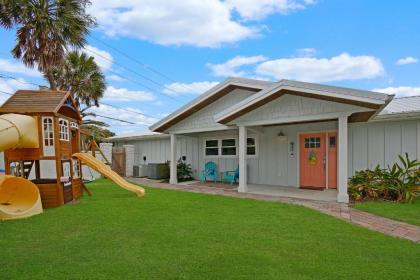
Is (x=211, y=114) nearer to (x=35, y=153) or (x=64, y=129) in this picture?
(x=64, y=129)

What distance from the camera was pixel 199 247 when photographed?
4.19 meters

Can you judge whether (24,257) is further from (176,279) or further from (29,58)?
(29,58)

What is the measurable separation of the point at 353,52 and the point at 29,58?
13850 mm

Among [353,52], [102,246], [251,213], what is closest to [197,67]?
[353,52]

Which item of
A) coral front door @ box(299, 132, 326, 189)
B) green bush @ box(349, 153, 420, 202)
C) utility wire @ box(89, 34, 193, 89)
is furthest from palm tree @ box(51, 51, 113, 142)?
green bush @ box(349, 153, 420, 202)

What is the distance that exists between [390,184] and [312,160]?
8.76 feet

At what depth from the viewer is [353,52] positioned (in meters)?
13.5

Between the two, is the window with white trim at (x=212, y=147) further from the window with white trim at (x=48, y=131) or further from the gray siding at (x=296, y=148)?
the window with white trim at (x=48, y=131)

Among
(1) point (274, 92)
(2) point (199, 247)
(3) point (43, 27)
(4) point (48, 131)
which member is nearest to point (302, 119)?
(1) point (274, 92)

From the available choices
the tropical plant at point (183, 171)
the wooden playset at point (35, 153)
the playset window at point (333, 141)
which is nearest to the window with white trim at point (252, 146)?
the playset window at point (333, 141)

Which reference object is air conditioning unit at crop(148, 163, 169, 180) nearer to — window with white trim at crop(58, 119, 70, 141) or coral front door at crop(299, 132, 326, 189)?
window with white trim at crop(58, 119, 70, 141)

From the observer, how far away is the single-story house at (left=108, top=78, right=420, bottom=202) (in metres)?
7.70

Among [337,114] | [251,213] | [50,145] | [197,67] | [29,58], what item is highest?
[197,67]

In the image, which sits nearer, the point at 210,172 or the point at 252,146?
the point at 252,146
